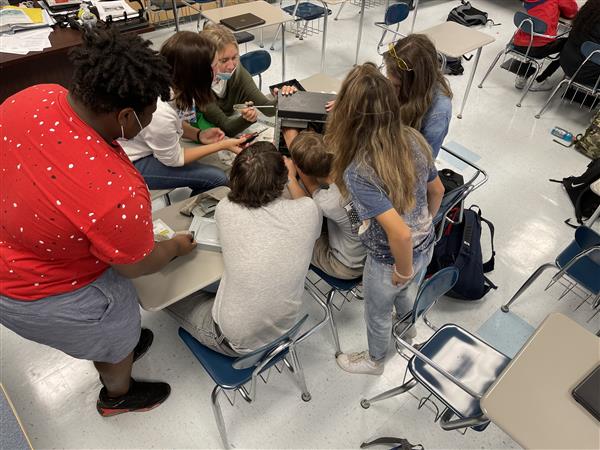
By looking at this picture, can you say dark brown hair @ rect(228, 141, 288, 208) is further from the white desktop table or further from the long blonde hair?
the white desktop table

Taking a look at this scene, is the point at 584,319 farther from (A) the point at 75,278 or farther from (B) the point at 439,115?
(A) the point at 75,278

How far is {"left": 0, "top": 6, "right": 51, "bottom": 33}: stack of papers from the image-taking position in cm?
278

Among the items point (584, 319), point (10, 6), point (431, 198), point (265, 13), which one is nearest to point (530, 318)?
point (584, 319)

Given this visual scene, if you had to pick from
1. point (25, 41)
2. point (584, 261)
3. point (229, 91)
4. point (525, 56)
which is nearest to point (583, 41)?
point (525, 56)

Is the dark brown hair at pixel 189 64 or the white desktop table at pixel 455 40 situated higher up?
the dark brown hair at pixel 189 64

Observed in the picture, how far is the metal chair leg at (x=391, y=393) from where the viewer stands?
69.3 inches

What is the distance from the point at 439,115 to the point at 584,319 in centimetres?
154

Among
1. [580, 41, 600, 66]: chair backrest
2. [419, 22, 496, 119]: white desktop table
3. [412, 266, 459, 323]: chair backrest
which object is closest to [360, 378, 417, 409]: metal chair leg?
[412, 266, 459, 323]: chair backrest

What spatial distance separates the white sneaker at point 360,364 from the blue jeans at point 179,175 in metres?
1.12

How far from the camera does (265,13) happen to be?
3605 mm

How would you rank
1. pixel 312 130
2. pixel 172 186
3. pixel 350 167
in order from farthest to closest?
pixel 172 186 → pixel 312 130 → pixel 350 167

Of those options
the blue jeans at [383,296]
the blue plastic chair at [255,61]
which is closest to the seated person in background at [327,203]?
the blue jeans at [383,296]

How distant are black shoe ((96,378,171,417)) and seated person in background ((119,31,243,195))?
974 millimetres

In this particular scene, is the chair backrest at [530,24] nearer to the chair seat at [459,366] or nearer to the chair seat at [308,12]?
the chair seat at [308,12]
